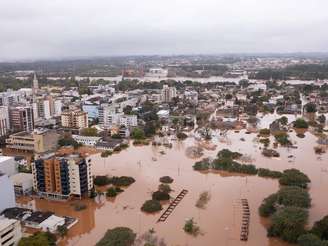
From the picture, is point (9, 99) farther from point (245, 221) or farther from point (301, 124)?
point (245, 221)

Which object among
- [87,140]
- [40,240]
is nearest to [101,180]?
A: [40,240]

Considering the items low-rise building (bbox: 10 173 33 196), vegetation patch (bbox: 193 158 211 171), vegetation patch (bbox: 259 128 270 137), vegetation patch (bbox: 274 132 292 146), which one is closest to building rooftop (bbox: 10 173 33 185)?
low-rise building (bbox: 10 173 33 196)

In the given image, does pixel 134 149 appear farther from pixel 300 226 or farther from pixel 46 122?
pixel 300 226

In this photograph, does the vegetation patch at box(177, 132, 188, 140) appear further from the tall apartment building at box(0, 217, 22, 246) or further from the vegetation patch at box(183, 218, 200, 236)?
the tall apartment building at box(0, 217, 22, 246)

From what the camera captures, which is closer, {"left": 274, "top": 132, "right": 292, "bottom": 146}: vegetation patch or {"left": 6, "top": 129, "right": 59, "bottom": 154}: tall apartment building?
{"left": 6, "top": 129, "right": 59, "bottom": 154}: tall apartment building

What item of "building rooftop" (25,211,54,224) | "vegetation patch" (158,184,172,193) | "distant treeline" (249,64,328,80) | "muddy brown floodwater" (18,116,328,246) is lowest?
"muddy brown floodwater" (18,116,328,246)

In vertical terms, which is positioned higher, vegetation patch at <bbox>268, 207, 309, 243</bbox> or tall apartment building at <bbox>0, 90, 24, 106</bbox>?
tall apartment building at <bbox>0, 90, 24, 106</bbox>

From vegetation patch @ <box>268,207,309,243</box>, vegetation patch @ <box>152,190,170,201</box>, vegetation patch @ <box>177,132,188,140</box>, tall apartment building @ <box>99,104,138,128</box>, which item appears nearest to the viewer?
vegetation patch @ <box>268,207,309,243</box>
